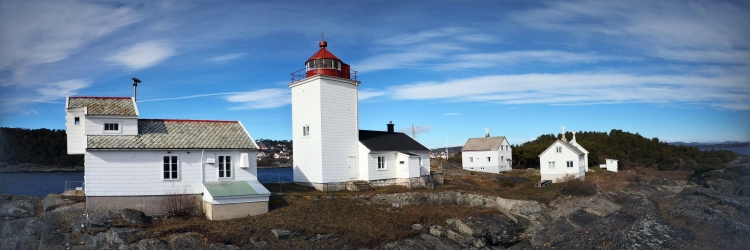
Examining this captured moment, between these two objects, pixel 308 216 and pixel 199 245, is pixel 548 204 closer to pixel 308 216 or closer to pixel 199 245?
pixel 308 216

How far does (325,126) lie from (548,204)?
1205 cm

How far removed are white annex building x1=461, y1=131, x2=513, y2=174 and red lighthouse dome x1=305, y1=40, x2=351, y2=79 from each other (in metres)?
27.6

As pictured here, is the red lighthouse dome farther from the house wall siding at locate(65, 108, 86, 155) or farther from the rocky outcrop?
the house wall siding at locate(65, 108, 86, 155)

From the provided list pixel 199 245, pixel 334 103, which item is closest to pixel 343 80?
pixel 334 103

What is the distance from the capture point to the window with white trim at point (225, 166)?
20000mm

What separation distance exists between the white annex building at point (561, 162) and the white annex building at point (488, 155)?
1248cm

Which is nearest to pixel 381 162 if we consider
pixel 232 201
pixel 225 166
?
pixel 225 166

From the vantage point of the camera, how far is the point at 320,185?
958 inches

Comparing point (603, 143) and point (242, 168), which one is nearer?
point (242, 168)

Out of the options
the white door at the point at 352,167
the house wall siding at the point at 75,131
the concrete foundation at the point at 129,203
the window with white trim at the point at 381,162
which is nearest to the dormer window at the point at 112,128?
the house wall siding at the point at 75,131

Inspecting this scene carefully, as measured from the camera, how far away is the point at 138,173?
1831 centimetres

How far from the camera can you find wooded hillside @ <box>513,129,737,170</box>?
48938 mm

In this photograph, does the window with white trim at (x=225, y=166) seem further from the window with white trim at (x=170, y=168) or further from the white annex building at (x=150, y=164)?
the window with white trim at (x=170, y=168)

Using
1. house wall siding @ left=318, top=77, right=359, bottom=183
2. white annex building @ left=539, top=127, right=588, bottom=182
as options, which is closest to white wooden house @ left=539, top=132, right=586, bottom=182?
white annex building @ left=539, top=127, right=588, bottom=182
